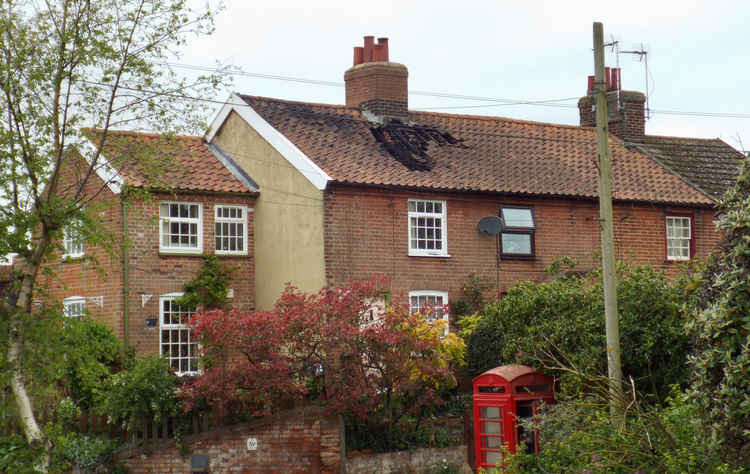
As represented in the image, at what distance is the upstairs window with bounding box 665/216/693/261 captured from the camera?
31078 millimetres

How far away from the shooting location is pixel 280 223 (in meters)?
27.6

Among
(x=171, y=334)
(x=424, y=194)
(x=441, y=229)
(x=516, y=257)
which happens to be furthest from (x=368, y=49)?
(x=171, y=334)

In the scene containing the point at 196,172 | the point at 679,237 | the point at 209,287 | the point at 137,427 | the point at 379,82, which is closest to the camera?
the point at 137,427

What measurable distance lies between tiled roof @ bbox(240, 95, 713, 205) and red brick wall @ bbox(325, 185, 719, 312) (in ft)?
1.38

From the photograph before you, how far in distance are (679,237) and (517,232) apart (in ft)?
18.6

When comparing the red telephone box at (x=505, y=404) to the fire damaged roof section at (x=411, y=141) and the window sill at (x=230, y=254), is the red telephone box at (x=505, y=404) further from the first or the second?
the window sill at (x=230, y=254)

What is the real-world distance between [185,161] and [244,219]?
2.31m

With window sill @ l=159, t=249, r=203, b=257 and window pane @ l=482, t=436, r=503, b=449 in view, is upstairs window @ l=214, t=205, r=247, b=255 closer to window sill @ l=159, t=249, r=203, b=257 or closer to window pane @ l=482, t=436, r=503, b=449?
window sill @ l=159, t=249, r=203, b=257

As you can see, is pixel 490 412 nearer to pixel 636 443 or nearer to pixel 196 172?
pixel 636 443

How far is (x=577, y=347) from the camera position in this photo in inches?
741

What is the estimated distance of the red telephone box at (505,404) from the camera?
18.7 metres

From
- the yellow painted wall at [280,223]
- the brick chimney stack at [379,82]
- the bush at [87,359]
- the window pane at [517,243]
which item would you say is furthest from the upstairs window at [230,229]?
the window pane at [517,243]

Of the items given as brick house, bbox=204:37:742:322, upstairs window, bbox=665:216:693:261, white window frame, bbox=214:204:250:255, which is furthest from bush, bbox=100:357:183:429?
upstairs window, bbox=665:216:693:261

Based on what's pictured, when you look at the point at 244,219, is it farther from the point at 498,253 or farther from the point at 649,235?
the point at 649,235
